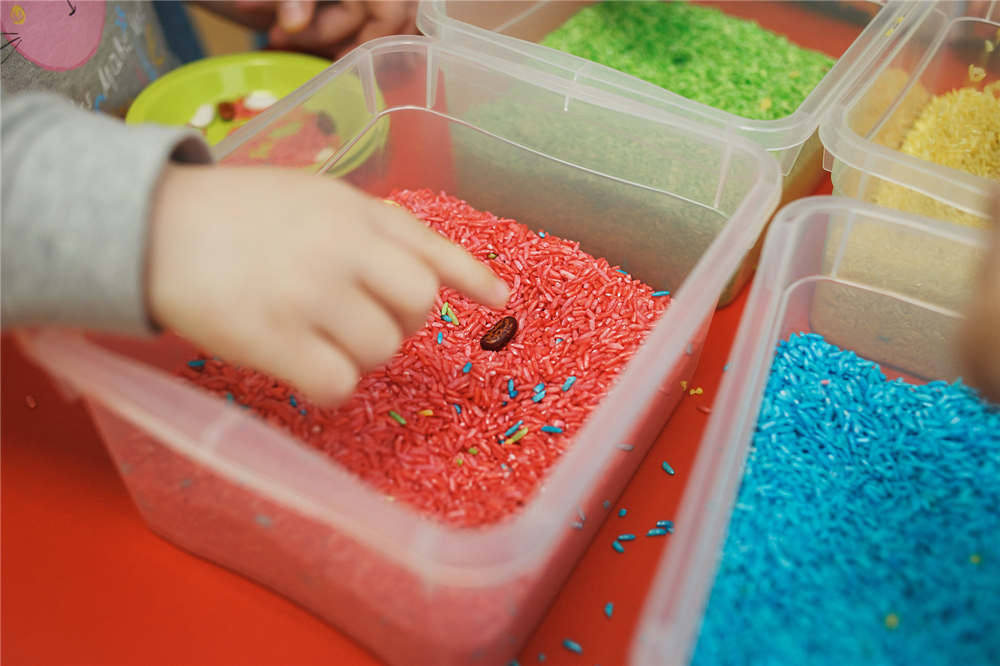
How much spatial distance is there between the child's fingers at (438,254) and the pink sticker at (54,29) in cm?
71

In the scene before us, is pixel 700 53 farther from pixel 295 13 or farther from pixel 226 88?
pixel 226 88

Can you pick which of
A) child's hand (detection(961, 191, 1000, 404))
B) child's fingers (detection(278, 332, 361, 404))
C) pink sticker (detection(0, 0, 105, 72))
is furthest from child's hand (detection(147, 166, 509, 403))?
pink sticker (detection(0, 0, 105, 72))

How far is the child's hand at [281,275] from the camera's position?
0.49 metres

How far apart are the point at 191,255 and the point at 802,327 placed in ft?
A: 2.12

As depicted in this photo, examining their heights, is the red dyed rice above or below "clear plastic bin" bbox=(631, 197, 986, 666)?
below

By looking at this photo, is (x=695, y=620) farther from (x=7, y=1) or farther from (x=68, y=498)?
(x=7, y=1)

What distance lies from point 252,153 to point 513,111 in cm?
32

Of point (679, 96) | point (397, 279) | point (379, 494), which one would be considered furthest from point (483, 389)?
point (679, 96)

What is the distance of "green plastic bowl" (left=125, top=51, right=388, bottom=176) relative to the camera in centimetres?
98

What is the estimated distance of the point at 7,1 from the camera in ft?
3.09

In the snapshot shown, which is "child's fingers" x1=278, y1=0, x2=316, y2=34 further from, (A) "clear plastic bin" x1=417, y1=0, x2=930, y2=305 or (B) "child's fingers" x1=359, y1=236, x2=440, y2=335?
(B) "child's fingers" x1=359, y1=236, x2=440, y2=335

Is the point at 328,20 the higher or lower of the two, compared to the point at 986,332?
lower

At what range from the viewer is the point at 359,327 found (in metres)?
0.52

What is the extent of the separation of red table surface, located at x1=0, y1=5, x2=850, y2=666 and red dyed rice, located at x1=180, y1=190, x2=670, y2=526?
0.11 meters
